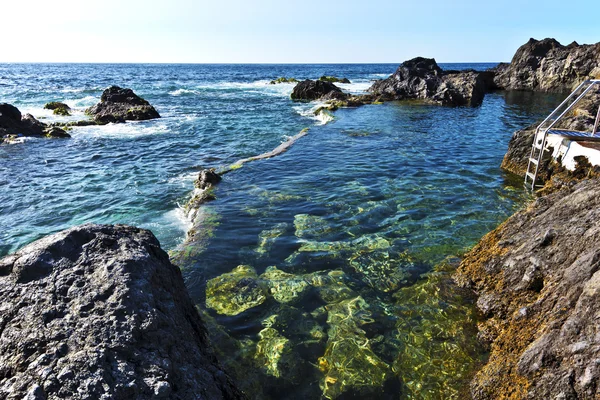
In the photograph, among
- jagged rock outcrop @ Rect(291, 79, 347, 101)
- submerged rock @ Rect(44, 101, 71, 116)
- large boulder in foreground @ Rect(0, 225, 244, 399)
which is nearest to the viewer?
large boulder in foreground @ Rect(0, 225, 244, 399)

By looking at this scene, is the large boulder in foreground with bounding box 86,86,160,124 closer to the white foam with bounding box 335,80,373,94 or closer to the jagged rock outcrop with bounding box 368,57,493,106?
the jagged rock outcrop with bounding box 368,57,493,106

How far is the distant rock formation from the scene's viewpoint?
2406cm

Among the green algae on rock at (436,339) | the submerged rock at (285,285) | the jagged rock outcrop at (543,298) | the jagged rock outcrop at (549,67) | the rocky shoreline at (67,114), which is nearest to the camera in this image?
the jagged rock outcrop at (543,298)

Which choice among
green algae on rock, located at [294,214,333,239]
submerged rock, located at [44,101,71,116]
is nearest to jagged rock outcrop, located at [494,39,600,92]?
green algae on rock, located at [294,214,333,239]

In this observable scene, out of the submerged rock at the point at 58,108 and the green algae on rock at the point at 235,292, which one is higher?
the submerged rock at the point at 58,108

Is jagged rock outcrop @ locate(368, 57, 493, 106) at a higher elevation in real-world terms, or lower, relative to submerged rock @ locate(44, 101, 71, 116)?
higher

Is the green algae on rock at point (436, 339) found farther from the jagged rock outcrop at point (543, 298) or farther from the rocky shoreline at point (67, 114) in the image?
the rocky shoreline at point (67, 114)

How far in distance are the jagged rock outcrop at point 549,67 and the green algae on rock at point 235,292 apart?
48.9 meters

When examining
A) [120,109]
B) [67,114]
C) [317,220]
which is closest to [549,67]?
[120,109]

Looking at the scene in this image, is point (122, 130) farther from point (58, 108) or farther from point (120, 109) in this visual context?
point (58, 108)

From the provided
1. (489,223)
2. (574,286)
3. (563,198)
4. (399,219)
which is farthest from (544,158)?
(574,286)

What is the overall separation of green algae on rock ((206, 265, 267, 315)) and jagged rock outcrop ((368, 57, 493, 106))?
36695 millimetres

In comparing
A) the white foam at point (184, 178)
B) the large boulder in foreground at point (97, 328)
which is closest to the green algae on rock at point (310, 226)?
the large boulder in foreground at point (97, 328)

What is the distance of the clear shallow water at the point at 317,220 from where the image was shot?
536cm
